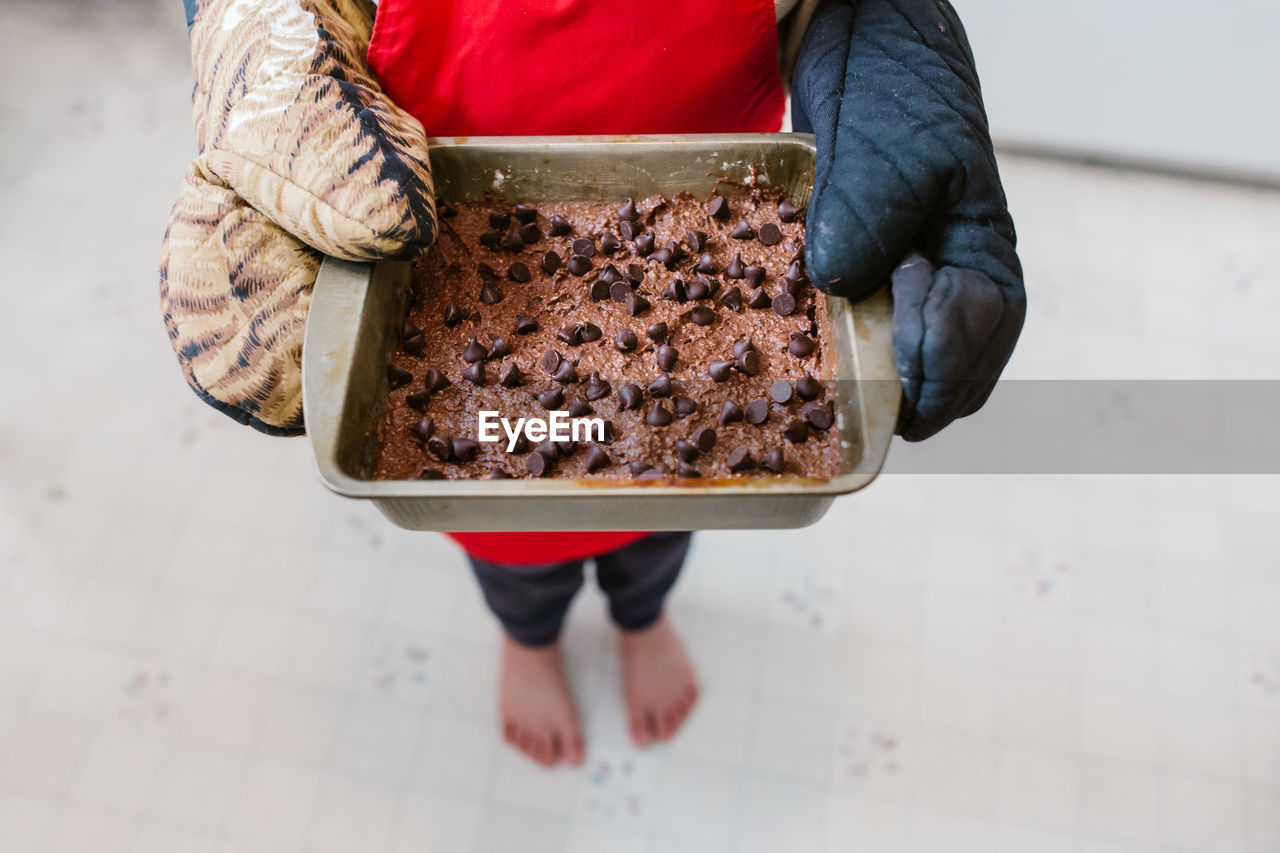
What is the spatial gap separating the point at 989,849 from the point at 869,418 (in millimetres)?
925

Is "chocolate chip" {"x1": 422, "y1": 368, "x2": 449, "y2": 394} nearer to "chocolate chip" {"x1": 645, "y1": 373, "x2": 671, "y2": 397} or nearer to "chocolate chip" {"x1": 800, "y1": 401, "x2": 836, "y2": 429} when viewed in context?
"chocolate chip" {"x1": 645, "y1": 373, "x2": 671, "y2": 397}

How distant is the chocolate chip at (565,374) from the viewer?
0.80 metres

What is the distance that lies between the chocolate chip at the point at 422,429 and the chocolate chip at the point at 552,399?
0.09 m

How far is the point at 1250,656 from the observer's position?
1.43 meters

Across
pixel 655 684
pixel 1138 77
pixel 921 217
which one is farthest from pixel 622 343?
pixel 1138 77

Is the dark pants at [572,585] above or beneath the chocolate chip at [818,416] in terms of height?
beneath

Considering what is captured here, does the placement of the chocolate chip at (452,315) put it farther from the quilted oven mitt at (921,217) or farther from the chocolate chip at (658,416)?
the quilted oven mitt at (921,217)

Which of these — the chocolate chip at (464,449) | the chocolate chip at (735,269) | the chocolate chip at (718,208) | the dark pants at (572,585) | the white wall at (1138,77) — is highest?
the chocolate chip at (718,208)

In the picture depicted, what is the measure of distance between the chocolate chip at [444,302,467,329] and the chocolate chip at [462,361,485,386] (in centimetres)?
5

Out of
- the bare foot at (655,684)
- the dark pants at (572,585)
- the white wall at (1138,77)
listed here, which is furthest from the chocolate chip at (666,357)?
the white wall at (1138,77)

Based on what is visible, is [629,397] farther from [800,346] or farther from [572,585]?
[572,585]

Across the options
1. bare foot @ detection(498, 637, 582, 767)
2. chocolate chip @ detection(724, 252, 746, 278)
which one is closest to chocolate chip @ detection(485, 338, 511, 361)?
chocolate chip @ detection(724, 252, 746, 278)

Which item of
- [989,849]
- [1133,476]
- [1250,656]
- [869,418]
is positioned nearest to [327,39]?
[869,418]

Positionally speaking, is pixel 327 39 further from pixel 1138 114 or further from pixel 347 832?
pixel 1138 114
